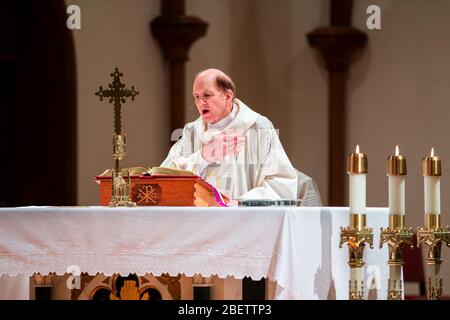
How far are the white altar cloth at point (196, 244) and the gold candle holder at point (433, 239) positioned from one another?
0.40m

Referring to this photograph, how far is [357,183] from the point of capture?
371 cm

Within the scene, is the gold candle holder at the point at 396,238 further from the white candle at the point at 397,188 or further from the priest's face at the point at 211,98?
the priest's face at the point at 211,98

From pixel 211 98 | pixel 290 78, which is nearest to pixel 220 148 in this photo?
pixel 211 98

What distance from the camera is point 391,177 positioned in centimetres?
376

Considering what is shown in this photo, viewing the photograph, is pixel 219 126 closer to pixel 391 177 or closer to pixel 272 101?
pixel 391 177

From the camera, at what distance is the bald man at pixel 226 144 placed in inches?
210

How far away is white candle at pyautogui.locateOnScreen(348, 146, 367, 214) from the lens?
3.70m

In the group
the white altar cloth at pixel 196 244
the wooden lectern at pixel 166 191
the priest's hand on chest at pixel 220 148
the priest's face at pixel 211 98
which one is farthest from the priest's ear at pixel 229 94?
the white altar cloth at pixel 196 244

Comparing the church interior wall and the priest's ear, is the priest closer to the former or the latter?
the priest's ear

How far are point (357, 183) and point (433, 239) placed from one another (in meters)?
0.30

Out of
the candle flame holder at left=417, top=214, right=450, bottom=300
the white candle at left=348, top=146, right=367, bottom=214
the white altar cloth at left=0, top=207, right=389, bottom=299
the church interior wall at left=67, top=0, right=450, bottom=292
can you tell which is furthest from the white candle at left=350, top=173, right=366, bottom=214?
the church interior wall at left=67, top=0, right=450, bottom=292

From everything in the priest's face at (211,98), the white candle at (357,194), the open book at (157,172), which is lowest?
the white candle at (357,194)

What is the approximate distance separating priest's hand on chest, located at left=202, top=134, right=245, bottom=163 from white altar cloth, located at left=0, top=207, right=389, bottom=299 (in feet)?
4.10
